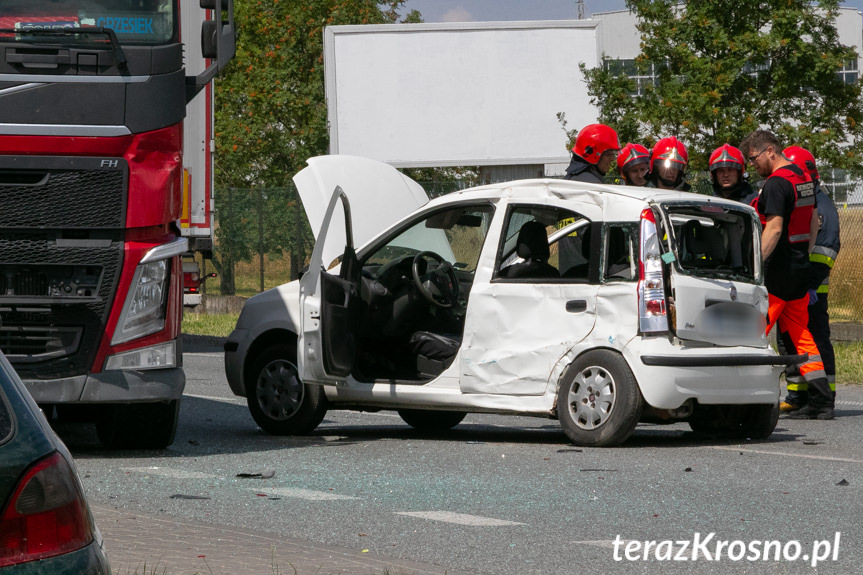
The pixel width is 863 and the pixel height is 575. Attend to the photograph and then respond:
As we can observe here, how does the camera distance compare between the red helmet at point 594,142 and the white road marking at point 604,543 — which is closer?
the white road marking at point 604,543

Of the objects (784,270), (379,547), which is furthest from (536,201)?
(379,547)

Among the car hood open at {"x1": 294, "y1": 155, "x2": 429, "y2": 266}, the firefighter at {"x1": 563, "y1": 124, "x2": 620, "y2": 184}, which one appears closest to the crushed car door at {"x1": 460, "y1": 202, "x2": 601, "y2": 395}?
the car hood open at {"x1": 294, "y1": 155, "x2": 429, "y2": 266}

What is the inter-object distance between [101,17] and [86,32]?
0.24 meters

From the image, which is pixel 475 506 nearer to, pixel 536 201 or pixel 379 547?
pixel 379 547

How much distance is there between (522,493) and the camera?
753cm

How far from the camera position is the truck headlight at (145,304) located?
8750mm

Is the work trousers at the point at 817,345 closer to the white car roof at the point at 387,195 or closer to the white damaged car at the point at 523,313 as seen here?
the white damaged car at the point at 523,313

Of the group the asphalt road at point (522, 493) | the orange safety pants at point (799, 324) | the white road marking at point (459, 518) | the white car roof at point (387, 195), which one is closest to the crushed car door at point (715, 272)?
the white car roof at point (387, 195)

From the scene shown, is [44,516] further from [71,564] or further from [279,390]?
[279,390]

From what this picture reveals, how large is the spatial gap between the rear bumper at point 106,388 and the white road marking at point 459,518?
2.35 meters

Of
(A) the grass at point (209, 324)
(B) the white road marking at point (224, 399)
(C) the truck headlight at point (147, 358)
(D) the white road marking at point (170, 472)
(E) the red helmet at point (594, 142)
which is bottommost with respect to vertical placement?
(A) the grass at point (209, 324)

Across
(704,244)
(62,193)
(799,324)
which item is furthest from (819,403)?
(62,193)

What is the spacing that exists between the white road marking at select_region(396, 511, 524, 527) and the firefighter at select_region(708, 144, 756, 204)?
Answer: 5245 mm

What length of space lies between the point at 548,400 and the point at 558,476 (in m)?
1.22
